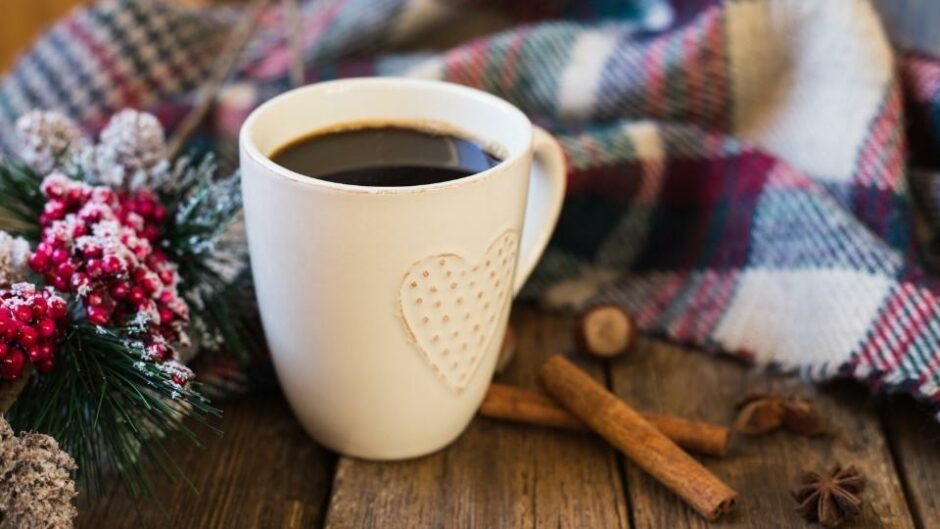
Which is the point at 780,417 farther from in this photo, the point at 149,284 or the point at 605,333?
the point at 149,284

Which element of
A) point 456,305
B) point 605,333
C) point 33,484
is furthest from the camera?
point 605,333

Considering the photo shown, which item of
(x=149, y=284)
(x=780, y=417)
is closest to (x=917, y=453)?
(x=780, y=417)

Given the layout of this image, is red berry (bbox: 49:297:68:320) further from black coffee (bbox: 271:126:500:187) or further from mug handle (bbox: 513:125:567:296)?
mug handle (bbox: 513:125:567:296)

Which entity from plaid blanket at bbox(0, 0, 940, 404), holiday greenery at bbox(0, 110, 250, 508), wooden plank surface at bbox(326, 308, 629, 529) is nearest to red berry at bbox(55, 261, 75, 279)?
holiday greenery at bbox(0, 110, 250, 508)

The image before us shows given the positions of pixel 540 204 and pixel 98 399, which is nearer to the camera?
pixel 98 399

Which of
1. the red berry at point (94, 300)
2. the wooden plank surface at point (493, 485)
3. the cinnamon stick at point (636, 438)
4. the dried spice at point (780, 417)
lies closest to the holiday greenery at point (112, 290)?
the red berry at point (94, 300)
